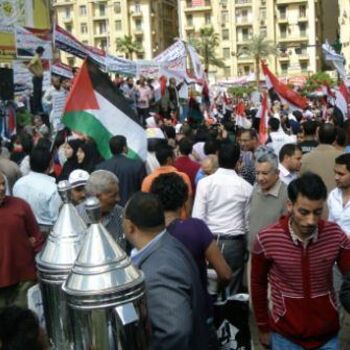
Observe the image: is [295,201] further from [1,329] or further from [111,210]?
[1,329]

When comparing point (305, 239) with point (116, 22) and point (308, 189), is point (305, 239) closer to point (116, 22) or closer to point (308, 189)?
point (308, 189)

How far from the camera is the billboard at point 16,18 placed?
13.6 metres

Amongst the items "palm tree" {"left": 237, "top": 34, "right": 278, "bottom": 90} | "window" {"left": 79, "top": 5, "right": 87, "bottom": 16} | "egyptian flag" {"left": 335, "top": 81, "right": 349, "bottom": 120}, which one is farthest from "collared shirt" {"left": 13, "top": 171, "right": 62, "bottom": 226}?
"window" {"left": 79, "top": 5, "right": 87, "bottom": 16}

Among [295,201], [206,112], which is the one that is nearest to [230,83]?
[206,112]

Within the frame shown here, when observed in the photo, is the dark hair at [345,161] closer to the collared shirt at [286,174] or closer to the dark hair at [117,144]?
the collared shirt at [286,174]

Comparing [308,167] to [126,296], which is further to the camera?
[308,167]

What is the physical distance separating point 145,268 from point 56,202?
310cm

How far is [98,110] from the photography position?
6.04m

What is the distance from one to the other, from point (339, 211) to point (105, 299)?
3093 millimetres

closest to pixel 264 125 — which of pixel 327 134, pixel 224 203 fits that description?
pixel 327 134

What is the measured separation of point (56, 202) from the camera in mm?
6004

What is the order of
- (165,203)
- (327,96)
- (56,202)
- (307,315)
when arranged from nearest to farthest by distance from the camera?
(307,315), (165,203), (56,202), (327,96)

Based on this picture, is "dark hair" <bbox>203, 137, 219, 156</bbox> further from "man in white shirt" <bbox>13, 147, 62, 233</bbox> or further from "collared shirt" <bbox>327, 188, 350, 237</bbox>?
"collared shirt" <bbox>327, 188, 350, 237</bbox>

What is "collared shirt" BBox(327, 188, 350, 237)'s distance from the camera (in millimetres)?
5145
